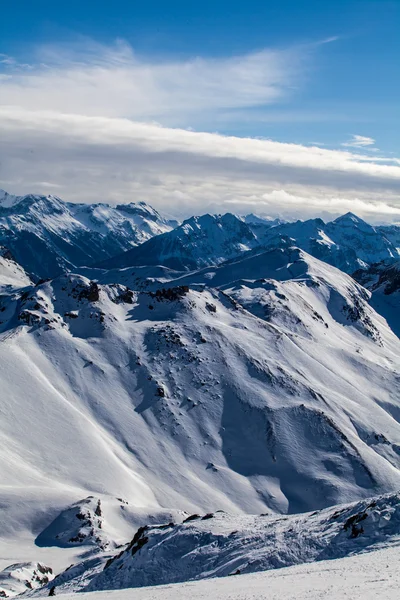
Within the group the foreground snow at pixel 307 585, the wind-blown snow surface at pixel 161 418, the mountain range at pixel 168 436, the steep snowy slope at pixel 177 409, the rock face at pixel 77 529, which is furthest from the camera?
the steep snowy slope at pixel 177 409

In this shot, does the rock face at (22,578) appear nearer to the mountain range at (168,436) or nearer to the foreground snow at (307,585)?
the mountain range at (168,436)

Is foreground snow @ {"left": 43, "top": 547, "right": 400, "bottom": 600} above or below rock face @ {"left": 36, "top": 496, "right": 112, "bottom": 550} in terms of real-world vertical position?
above

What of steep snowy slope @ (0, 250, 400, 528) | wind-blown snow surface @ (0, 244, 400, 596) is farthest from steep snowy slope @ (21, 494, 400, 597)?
steep snowy slope @ (0, 250, 400, 528)

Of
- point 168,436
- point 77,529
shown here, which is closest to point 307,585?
point 77,529

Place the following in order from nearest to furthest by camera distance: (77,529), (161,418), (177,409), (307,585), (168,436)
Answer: (307,585), (77,529), (168,436), (161,418), (177,409)

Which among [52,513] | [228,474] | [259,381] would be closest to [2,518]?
[52,513]

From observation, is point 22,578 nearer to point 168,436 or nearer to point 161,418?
point 168,436

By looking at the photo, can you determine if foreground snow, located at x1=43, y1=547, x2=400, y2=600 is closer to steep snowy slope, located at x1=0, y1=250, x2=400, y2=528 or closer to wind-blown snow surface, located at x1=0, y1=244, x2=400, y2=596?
wind-blown snow surface, located at x1=0, y1=244, x2=400, y2=596

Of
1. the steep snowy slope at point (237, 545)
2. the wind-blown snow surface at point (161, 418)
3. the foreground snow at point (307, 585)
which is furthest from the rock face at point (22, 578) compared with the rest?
the foreground snow at point (307, 585)

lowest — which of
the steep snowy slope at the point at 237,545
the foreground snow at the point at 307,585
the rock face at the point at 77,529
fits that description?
the rock face at the point at 77,529
